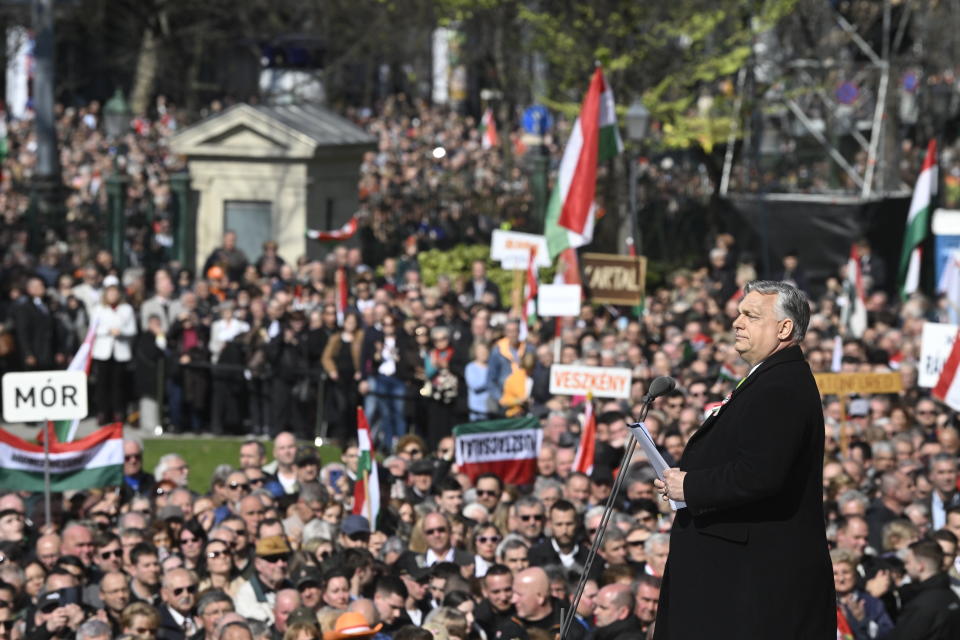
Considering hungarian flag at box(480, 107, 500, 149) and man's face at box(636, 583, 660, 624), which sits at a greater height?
hungarian flag at box(480, 107, 500, 149)

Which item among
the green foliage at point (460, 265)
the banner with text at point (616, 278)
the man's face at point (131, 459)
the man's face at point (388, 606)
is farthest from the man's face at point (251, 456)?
the green foliage at point (460, 265)

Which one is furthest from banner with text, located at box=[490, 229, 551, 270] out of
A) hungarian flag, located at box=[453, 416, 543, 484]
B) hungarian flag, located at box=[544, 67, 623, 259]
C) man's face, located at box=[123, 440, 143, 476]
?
man's face, located at box=[123, 440, 143, 476]

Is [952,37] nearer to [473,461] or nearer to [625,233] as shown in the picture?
[625,233]

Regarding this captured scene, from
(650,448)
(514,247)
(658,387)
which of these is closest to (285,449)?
(514,247)

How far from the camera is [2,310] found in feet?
68.8

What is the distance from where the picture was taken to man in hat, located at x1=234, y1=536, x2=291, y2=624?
11.1 metres

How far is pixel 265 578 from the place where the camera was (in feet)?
36.9

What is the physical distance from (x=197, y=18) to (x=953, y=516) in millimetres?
32597

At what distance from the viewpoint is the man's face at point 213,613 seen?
10047mm

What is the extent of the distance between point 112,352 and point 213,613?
9.67 m

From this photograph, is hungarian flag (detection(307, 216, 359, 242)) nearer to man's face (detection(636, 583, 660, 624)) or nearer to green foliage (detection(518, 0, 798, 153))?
green foliage (detection(518, 0, 798, 153))

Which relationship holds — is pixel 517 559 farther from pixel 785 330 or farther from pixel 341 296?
pixel 341 296

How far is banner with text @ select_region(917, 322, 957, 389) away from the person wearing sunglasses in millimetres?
7267

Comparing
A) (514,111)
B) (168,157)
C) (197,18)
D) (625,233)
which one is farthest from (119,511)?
(514,111)
